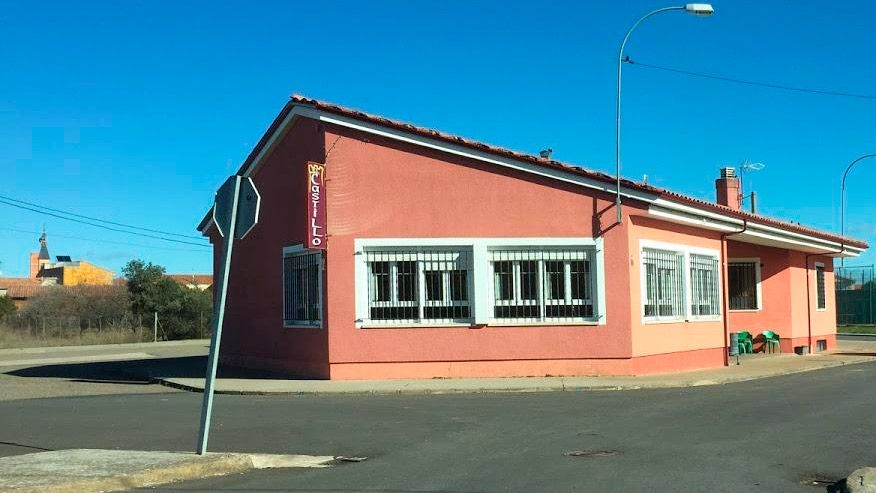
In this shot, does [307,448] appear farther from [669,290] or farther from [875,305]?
[875,305]

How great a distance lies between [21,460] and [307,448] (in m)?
3.03

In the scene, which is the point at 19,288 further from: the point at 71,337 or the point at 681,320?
the point at 681,320

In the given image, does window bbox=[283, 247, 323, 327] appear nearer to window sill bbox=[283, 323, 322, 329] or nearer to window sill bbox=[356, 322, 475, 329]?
window sill bbox=[283, 323, 322, 329]

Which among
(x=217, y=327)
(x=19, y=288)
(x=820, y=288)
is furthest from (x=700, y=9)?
(x=19, y=288)

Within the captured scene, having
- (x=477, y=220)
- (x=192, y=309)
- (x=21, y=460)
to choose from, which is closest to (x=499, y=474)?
(x=21, y=460)

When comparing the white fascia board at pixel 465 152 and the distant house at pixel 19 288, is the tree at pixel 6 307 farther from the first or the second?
the white fascia board at pixel 465 152

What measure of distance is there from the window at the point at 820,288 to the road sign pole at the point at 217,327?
80.2 feet

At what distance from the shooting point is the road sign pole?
8.59 metres

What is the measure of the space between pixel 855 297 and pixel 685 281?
113 ft

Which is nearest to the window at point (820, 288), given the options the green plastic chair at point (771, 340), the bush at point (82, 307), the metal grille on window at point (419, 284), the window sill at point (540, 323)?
the green plastic chair at point (771, 340)

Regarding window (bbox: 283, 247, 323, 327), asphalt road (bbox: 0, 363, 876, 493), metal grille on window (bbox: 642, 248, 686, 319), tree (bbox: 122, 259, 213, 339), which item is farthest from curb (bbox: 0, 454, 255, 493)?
tree (bbox: 122, 259, 213, 339)

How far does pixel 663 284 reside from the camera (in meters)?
19.2

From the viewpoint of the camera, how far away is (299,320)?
18.8 metres

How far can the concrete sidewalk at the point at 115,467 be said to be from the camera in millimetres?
7409
